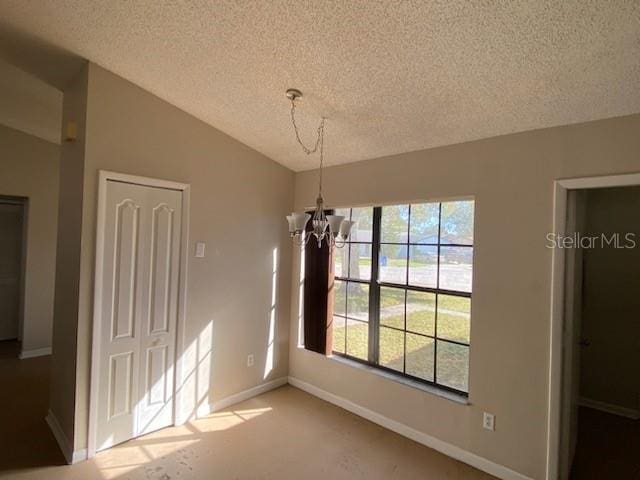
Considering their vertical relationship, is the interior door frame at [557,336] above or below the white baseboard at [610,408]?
above

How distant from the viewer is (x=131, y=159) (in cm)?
271

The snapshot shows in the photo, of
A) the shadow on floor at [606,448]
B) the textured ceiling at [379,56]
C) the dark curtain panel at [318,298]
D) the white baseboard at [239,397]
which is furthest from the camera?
the dark curtain panel at [318,298]

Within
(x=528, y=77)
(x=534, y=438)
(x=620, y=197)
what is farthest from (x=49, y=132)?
(x=620, y=197)

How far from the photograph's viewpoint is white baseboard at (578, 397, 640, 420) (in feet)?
10.9

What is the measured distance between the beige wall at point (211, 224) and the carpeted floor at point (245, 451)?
290mm

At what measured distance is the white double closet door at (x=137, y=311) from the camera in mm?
2590

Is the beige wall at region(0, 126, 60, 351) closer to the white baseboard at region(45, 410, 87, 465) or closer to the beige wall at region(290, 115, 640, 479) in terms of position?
the white baseboard at region(45, 410, 87, 465)

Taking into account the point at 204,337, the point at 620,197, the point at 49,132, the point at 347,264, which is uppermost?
the point at 49,132

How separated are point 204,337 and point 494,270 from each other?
8.39ft

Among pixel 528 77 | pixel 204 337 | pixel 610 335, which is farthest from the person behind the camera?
pixel 610 335

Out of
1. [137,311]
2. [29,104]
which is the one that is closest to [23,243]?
[29,104]

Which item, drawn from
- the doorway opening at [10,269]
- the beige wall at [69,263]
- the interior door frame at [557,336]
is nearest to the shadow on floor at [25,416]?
the beige wall at [69,263]

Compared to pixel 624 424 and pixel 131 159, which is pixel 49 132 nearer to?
pixel 131 159

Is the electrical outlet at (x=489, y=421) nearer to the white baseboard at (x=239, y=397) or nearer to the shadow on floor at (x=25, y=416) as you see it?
the white baseboard at (x=239, y=397)
